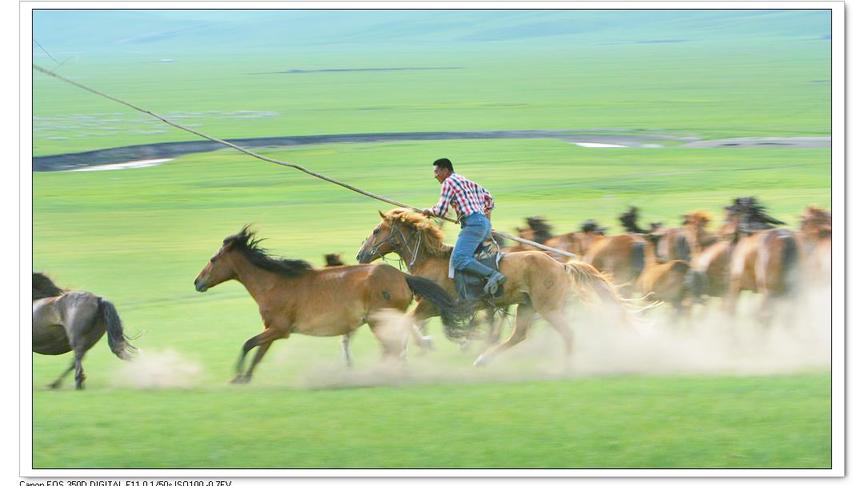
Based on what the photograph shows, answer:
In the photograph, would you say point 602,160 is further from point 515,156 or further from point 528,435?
point 528,435

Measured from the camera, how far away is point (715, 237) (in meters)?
14.8

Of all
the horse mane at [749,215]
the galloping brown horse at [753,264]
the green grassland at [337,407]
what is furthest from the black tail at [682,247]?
the green grassland at [337,407]

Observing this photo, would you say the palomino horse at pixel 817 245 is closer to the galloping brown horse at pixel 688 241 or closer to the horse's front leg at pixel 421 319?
the galloping brown horse at pixel 688 241

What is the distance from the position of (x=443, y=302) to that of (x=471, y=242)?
67 centimetres

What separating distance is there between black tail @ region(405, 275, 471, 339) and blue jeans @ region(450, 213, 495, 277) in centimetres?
36

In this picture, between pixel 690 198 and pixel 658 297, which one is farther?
pixel 690 198

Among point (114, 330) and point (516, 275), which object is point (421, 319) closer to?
point (516, 275)

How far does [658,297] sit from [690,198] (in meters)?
12.8

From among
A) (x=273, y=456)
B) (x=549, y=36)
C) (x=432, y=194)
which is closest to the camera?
(x=273, y=456)

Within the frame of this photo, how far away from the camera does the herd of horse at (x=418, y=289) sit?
39.5ft

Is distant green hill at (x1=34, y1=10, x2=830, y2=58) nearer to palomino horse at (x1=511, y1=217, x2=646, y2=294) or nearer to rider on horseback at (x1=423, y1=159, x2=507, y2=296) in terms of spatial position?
palomino horse at (x1=511, y1=217, x2=646, y2=294)

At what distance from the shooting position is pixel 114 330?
39.2 feet

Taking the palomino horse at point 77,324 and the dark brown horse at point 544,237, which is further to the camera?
the dark brown horse at point 544,237
